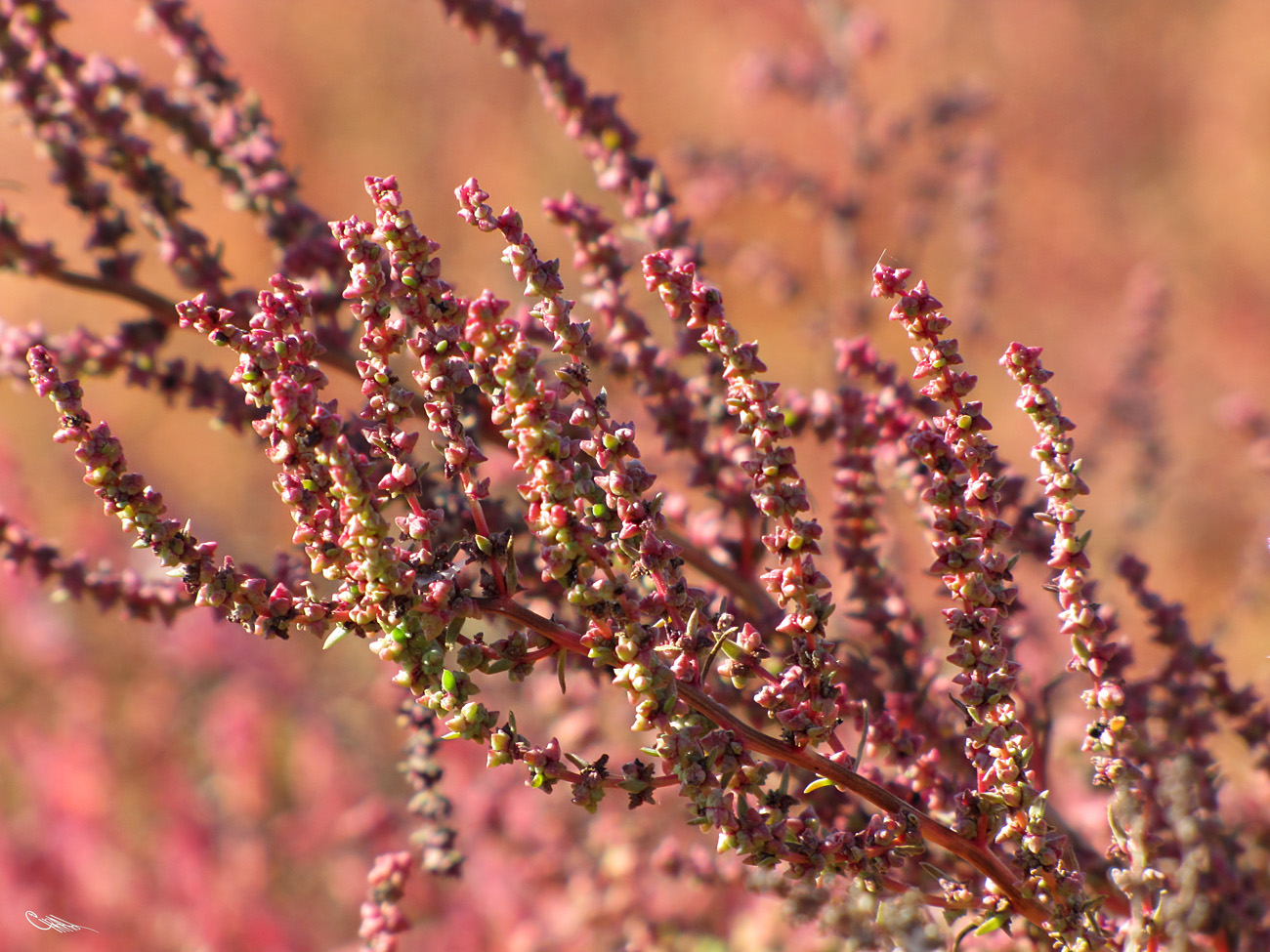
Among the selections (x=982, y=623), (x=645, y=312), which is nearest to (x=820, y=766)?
(x=982, y=623)

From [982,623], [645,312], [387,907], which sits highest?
[645,312]

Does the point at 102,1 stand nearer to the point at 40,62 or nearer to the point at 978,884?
the point at 40,62

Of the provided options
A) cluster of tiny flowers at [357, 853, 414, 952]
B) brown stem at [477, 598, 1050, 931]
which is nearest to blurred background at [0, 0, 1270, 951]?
cluster of tiny flowers at [357, 853, 414, 952]

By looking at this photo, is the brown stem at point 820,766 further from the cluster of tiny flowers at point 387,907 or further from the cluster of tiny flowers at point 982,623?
the cluster of tiny flowers at point 387,907

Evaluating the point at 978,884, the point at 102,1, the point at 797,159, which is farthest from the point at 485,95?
the point at 978,884

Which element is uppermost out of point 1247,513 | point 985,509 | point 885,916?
point 1247,513

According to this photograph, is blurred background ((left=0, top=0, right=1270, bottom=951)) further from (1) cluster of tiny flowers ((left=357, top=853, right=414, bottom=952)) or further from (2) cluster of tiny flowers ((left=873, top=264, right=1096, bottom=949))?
(2) cluster of tiny flowers ((left=873, top=264, right=1096, bottom=949))

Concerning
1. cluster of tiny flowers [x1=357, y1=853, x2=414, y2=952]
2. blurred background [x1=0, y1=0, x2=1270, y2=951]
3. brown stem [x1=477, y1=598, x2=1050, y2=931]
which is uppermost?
blurred background [x1=0, y1=0, x2=1270, y2=951]

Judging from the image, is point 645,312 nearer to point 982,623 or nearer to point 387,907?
point 387,907

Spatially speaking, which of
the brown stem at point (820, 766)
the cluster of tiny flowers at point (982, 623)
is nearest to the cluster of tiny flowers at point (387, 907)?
the brown stem at point (820, 766)
